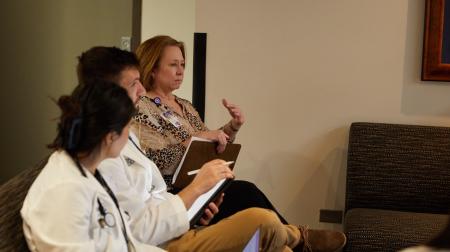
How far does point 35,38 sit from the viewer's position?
12.2 feet

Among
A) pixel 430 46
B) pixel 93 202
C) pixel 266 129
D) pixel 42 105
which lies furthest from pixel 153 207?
pixel 42 105

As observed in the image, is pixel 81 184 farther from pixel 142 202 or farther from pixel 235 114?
pixel 235 114

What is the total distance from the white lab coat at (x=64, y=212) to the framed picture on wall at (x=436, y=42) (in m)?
2.09

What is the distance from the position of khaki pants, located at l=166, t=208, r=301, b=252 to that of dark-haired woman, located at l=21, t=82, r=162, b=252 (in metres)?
0.42

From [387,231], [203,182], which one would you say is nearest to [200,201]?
[203,182]

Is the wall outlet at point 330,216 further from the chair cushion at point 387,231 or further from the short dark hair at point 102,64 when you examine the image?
the short dark hair at point 102,64

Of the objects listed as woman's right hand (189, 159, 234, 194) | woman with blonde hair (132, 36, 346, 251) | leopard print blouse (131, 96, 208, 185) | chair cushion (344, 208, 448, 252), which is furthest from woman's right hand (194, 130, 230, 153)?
chair cushion (344, 208, 448, 252)

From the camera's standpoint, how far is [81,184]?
3.85ft

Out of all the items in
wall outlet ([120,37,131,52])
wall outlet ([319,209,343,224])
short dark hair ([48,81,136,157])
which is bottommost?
wall outlet ([319,209,343,224])

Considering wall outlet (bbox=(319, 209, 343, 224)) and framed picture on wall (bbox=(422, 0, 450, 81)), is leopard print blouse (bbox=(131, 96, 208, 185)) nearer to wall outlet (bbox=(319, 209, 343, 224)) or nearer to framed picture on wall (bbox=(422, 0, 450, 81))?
wall outlet (bbox=(319, 209, 343, 224))

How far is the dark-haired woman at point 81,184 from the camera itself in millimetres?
1128

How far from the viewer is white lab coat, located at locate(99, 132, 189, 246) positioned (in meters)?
1.48

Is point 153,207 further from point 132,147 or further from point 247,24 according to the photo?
point 247,24

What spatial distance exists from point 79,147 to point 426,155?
1.99 metres
